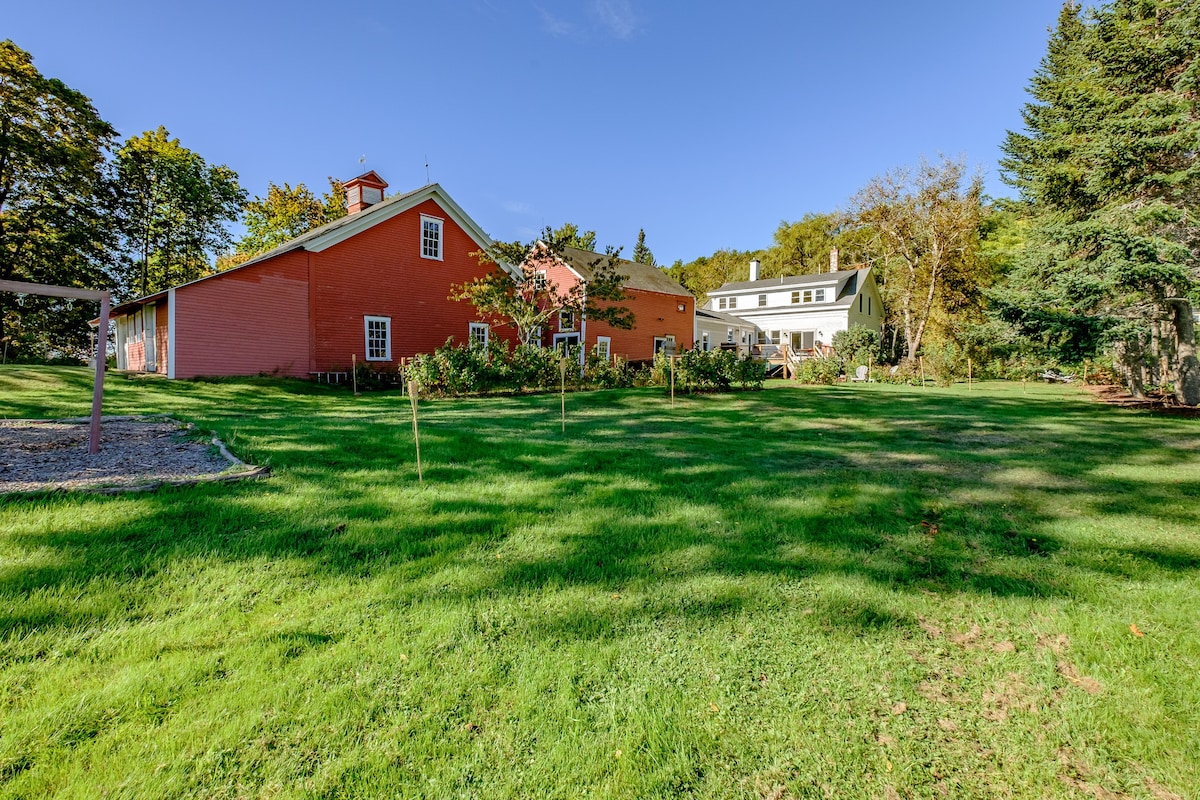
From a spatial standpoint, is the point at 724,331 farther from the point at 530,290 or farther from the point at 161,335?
the point at 161,335

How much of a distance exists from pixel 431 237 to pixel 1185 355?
70.9 ft

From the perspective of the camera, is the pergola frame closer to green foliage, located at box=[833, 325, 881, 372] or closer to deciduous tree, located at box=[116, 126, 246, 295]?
green foliage, located at box=[833, 325, 881, 372]

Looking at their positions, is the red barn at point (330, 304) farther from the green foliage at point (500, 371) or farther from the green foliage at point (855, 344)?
the green foliage at point (855, 344)

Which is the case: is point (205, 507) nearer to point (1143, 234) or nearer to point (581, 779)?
point (581, 779)

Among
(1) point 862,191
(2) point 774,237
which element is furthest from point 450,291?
(2) point 774,237

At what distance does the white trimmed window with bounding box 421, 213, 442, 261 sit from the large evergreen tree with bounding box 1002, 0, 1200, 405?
17.9 metres

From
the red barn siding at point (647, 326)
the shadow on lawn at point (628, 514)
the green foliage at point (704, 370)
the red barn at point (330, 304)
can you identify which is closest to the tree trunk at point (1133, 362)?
the shadow on lawn at point (628, 514)

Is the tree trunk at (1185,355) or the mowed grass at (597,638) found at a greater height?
the tree trunk at (1185,355)

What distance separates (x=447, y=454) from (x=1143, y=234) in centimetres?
1433

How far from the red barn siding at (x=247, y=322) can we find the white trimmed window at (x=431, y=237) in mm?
4130

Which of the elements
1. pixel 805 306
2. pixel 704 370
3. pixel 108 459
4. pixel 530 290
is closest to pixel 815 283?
pixel 805 306

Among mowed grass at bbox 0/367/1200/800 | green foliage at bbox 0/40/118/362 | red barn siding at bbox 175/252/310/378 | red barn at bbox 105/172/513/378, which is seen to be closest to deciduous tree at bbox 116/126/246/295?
green foliage at bbox 0/40/118/362

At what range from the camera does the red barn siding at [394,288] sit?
17312 millimetres

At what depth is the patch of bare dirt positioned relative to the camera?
403 cm
